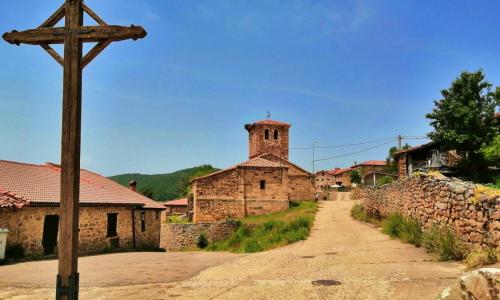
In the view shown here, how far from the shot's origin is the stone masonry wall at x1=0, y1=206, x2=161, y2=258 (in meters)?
17.3

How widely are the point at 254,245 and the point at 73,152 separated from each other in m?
16.1

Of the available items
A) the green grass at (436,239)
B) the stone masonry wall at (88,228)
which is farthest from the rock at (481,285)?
the stone masonry wall at (88,228)

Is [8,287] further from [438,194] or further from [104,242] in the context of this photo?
[104,242]

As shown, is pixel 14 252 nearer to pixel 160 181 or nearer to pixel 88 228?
pixel 88 228

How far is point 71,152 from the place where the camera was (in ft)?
20.6

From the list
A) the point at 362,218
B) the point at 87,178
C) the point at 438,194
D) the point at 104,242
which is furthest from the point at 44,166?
the point at 438,194

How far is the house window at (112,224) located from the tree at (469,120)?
20294mm

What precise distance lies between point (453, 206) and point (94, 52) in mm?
9490

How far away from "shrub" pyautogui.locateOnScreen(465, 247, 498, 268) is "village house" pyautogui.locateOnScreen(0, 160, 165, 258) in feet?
52.8

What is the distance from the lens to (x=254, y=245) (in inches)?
843

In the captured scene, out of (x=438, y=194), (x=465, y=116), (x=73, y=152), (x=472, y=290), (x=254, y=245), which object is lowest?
(x=254, y=245)

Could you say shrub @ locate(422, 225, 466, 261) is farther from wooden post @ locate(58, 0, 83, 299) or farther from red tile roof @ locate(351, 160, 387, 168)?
red tile roof @ locate(351, 160, 387, 168)

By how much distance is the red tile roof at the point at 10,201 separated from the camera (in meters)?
16.5

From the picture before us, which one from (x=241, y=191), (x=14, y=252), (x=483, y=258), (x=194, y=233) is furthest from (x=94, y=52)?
(x=241, y=191)
